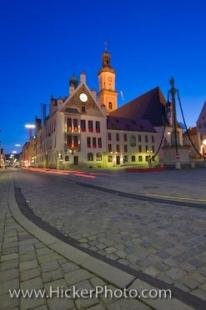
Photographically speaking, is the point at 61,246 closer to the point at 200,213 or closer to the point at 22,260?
the point at 22,260

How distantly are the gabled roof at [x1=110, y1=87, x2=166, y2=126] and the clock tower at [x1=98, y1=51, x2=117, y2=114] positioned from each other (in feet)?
43.6

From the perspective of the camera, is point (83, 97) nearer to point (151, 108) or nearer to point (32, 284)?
point (151, 108)

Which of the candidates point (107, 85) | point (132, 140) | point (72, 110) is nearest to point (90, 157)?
point (72, 110)

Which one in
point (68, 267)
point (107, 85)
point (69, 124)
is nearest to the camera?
point (68, 267)

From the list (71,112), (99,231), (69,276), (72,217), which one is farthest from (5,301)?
(71,112)

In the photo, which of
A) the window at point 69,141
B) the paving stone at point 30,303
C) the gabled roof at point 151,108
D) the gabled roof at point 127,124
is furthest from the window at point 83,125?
the paving stone at point 30,303

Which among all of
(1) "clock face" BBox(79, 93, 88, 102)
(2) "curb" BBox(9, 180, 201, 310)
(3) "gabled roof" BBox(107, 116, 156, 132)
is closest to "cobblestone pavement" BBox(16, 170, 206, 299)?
(2) "curb" BBox(9, 180, 201, 310)

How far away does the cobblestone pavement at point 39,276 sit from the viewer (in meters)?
2.79

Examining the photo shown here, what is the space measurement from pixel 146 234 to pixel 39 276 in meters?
2.59

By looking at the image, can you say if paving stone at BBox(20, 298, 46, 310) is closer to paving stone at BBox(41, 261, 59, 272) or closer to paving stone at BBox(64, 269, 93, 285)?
paving stone at BBox(64, 269, 93, 285)

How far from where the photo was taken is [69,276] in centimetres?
342

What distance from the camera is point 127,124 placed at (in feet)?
229

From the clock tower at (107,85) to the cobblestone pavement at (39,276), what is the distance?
94701 millimetres

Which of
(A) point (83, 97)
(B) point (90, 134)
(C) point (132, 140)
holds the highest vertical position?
(A) point (83, 97)
